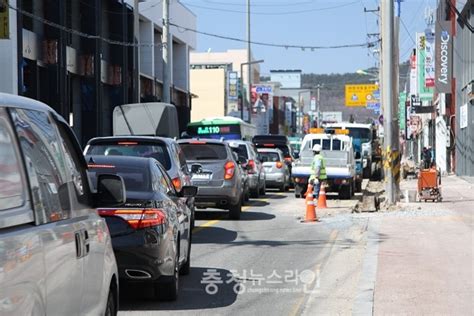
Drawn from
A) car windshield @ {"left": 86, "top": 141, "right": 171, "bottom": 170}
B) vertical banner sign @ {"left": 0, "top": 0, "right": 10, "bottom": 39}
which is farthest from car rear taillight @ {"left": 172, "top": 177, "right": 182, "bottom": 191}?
vertical banner sign @ {"left": 0, "top": 0, "right": 10, "bottom": 39}

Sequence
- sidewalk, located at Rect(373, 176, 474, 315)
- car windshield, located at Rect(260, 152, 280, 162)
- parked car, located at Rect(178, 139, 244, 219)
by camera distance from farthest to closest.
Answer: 1. car windshield, located at Rect(260, 152, 280, 162)
2. parked car, located at Rect(178, 139, 244, 219)
3. sidewalk, located at Rect(373, 176, 474, 315)

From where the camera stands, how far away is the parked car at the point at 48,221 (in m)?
3.57

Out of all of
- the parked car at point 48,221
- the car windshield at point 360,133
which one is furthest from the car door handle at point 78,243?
the car windshield at point 360,133

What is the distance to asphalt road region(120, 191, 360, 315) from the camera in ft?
28.0

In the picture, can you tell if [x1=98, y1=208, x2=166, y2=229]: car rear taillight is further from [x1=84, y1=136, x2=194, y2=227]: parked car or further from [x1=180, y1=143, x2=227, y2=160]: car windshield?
[x1=180, y1=143, x2=227, y2=160]: car windshield

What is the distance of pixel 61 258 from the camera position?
4.27 meters

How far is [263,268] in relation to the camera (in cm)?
1109

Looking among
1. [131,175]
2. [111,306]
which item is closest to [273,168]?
[131,175]

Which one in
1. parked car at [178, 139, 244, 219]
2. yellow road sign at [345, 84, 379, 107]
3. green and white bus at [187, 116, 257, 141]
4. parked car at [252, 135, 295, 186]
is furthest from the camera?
yellow road sign at [345, 84, 379, 107]

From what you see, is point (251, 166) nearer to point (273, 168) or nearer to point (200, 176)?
point (273, 168)

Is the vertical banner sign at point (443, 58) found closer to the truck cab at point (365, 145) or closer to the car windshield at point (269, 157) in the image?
the truck cab at point (365, 145)

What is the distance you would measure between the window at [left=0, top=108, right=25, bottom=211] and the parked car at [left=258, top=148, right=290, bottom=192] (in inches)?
1065

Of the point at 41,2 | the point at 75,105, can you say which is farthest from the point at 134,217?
the point at 75,105

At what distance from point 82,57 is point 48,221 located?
114ft
